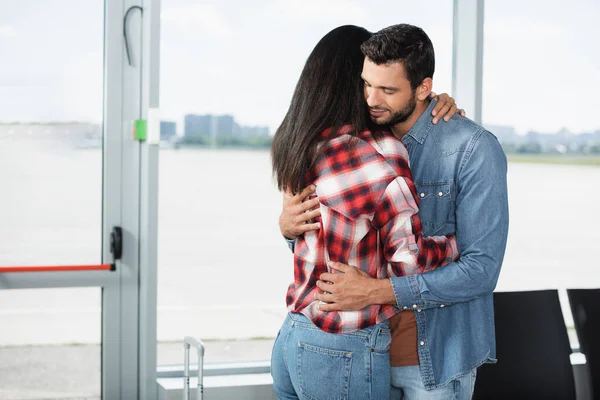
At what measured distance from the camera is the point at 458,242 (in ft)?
5.87

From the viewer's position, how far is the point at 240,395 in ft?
9.98

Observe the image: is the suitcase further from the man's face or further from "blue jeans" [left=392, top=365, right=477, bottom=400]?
the man's face

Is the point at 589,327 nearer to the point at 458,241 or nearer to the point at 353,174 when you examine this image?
the point at 458,241

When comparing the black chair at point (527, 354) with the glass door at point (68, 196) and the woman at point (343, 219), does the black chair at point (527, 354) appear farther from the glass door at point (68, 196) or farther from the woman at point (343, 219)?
the glass door at point (68, 196)

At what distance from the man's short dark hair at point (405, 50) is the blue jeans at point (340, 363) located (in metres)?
0.58

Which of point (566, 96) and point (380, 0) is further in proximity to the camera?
point (566, 96)

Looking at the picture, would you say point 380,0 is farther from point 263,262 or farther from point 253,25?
point 263,262

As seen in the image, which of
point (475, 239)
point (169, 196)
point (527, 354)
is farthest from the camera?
point (169, 196)

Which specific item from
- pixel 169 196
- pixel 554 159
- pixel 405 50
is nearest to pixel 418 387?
pixel 405 50

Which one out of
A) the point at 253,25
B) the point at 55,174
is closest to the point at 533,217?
the point at 253,25

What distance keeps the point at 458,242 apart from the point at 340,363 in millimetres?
410

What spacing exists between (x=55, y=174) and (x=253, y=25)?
3.26 feet

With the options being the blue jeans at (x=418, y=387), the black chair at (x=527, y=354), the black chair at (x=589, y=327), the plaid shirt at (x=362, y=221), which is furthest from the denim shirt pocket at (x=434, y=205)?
the black chair at (x=589, y=327)

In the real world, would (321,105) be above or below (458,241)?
above
